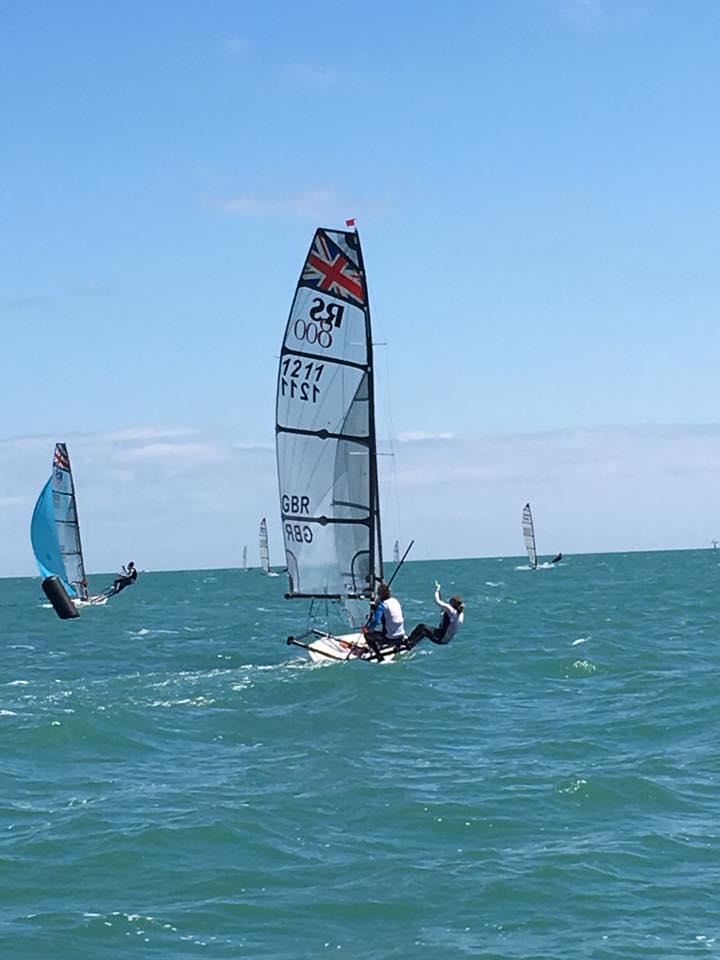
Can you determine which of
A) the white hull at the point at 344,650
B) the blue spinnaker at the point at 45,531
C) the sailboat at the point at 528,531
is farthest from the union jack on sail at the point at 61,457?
the sailboat at the point at 528,531

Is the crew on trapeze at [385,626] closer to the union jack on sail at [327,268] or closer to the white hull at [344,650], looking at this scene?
the white hull at [344,650]

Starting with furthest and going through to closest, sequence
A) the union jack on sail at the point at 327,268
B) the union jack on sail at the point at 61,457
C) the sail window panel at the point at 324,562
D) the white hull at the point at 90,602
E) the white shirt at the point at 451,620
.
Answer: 1. the white hull at the point at 90,602
2. the union jack on sail at the point at 61,457
3. the sail window panel at the point at 324,562
4. the union jack on sail at the point at 327,268
5. the white shirt at the point at 451,620

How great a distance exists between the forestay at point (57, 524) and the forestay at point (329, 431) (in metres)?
28.5

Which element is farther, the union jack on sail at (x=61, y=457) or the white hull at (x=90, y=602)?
the white hull at (x=90, y=602)

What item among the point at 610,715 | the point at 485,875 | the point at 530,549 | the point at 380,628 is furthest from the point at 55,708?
the point at 530,549

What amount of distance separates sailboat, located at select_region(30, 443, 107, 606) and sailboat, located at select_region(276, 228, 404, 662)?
28.5 meters

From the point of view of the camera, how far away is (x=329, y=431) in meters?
30.3

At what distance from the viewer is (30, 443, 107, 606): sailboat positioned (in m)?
57.5

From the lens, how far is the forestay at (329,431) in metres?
29.9

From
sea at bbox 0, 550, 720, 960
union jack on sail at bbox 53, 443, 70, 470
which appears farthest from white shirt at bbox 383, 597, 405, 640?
union jack on sail at bbox 53, 443, 70, 470

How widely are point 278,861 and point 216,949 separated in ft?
8.45

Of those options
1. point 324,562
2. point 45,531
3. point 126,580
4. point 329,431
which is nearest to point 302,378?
point 329,431

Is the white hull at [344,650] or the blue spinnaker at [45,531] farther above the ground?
the blue spinnaker at [45,531]

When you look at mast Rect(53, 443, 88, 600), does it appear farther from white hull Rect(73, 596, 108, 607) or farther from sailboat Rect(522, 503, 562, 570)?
sailboat Rect(522, 503, 562, 570)
